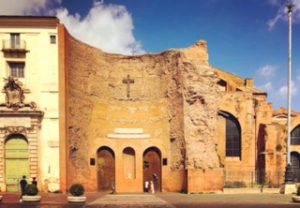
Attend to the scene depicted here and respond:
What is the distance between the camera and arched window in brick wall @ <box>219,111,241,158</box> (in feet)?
137

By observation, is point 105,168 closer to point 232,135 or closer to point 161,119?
point 161,119

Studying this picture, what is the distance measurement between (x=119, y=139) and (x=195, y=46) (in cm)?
1118

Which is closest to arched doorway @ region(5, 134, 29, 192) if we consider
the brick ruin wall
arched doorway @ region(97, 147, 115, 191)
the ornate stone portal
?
the ornate stone portal

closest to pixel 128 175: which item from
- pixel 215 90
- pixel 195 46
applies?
pixel 215 90

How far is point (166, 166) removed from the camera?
125 feet

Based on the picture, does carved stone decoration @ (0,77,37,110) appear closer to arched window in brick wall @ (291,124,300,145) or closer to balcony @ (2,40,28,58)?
balcony @ (2,40,28,58)

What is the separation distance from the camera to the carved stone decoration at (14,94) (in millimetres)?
32344

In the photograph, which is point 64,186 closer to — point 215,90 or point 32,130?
point 32,130

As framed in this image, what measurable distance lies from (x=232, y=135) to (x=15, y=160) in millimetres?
21054

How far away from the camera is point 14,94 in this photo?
3253cm

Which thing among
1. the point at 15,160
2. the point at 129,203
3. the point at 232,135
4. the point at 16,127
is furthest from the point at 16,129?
the point at 232,135

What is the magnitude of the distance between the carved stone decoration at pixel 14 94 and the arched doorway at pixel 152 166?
11.7 m

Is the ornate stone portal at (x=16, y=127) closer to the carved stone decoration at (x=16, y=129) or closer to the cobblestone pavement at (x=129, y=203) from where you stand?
the carved stone decoration at (x=16, y=129)

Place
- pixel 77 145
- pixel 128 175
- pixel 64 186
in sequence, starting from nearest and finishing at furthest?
pixel 64 186 < pixel 77 145 < pixel 128 175
